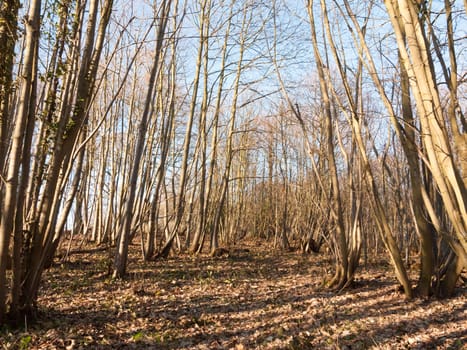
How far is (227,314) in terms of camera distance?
16.0 feet

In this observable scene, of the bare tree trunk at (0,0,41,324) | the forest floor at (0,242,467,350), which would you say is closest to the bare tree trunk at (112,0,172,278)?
the forest floor at (0,242,467,350)

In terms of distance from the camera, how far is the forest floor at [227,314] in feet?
12.8

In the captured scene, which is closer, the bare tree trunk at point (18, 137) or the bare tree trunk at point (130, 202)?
the bare tree trunk at point (18, 137)

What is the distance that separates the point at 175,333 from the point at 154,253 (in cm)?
538

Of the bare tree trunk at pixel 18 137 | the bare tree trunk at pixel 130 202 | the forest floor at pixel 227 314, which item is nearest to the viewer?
the bare tree trunk at pixel 18 137

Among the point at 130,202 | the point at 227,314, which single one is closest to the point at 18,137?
the point at 227,314

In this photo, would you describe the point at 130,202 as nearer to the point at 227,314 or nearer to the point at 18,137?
the point at 227,314

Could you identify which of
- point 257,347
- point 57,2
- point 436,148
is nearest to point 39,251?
point 257,347

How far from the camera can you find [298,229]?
15.5m

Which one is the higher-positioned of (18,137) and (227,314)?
(18,137)

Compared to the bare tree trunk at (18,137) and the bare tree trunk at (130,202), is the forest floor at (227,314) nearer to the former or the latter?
the bare tree trunk at (130,202)

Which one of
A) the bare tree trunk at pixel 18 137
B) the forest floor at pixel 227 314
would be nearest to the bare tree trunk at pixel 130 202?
the forest floor at pixel 227 314

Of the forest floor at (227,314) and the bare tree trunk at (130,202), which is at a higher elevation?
the bare tree trunk at (130,202)

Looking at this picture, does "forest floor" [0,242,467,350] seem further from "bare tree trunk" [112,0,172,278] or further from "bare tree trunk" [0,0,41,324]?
"bare tree trunk" [0,0,41,324]
